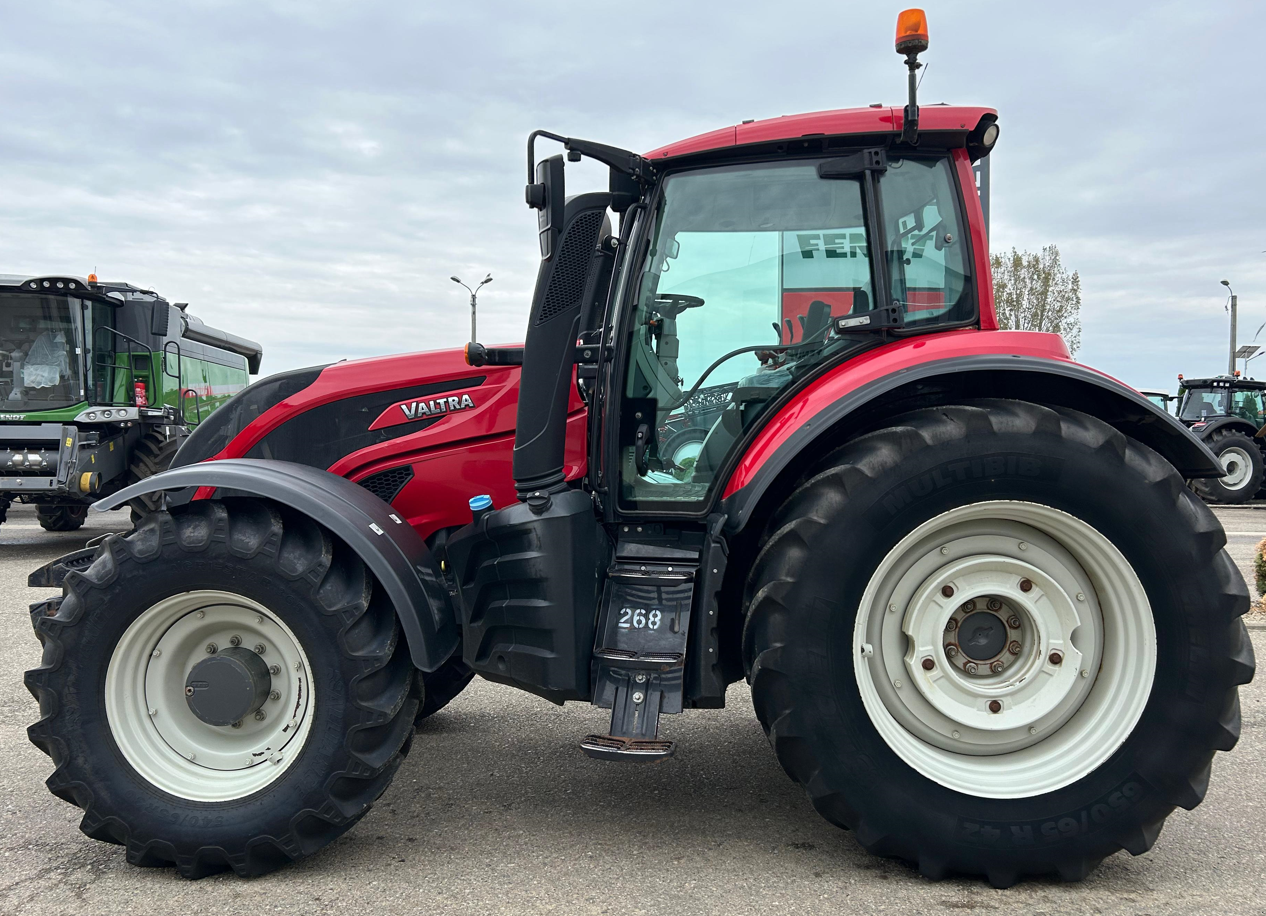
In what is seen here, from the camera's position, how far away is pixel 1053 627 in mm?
2854

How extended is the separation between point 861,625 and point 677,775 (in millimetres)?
1244

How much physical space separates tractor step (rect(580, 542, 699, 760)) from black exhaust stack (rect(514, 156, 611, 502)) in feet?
1.38

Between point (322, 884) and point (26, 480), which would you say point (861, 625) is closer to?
point (322, 884)

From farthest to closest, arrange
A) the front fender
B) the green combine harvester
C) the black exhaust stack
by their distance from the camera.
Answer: the green combine harvester → the black exhaust stack → the front fender

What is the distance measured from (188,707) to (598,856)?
56.0 inches

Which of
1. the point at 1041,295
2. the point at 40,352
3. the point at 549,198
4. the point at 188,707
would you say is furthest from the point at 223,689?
the point at 1041,295

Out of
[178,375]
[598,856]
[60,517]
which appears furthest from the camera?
[60,517]

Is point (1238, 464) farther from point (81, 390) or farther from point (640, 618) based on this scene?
point (81, 390)

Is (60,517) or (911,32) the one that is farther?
(60,517)

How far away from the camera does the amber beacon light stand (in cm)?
285

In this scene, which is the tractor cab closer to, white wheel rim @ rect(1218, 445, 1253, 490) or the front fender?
white wheel rim @ rect(1218, 445, 1253, 490)

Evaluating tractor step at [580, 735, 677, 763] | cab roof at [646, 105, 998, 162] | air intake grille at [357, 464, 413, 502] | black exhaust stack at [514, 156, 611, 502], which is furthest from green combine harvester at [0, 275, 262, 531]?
cab roof at [646, 105, 998, 162]

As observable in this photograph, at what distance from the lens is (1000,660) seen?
288cm

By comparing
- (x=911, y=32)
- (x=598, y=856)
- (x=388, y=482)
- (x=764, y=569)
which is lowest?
(x=598, y=856)
